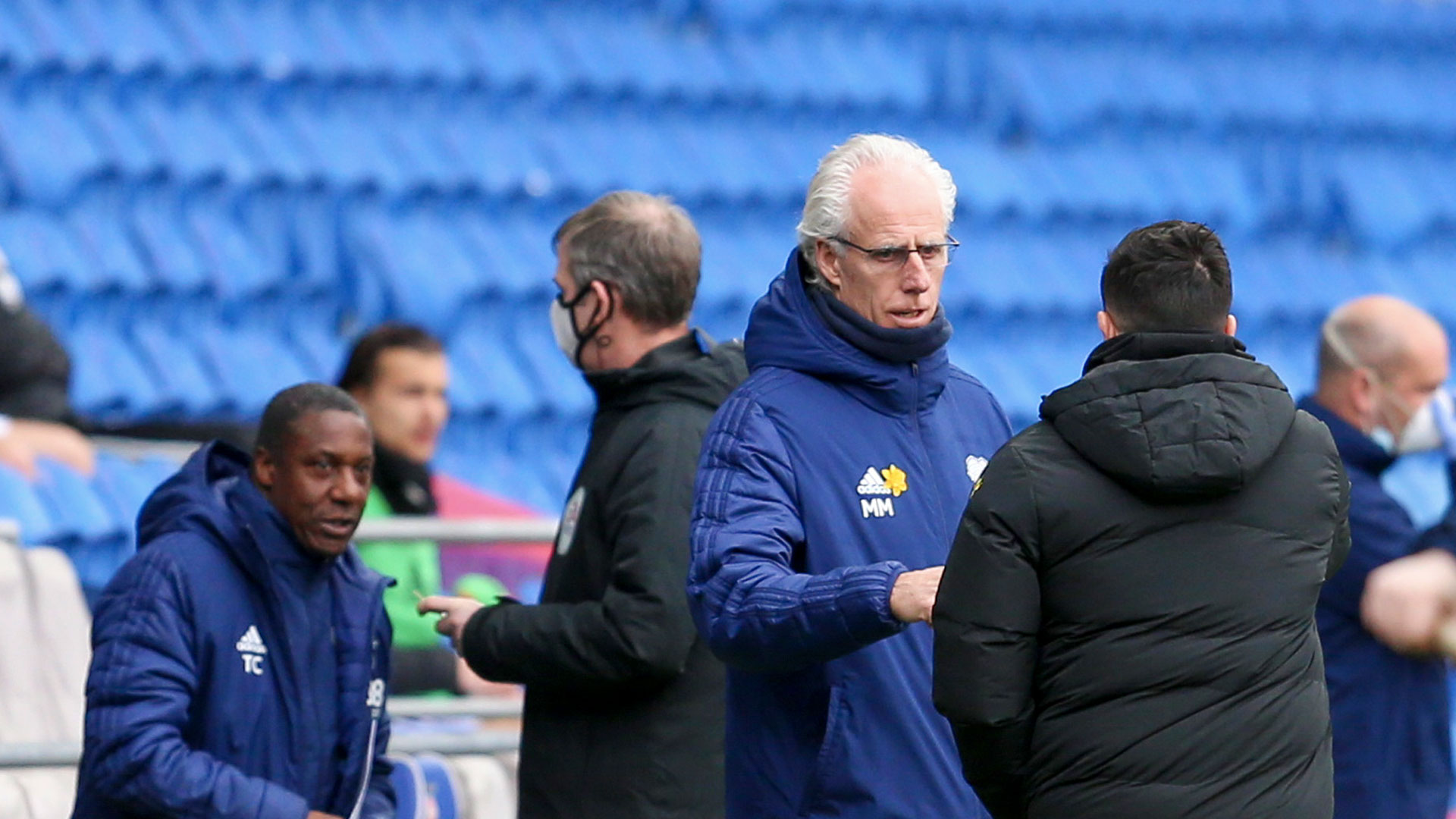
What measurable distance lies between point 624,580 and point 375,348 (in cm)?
214

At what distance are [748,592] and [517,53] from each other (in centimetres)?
628

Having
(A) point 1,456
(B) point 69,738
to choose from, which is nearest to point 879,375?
(B) point 69,738

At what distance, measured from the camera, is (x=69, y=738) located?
431 centimetres

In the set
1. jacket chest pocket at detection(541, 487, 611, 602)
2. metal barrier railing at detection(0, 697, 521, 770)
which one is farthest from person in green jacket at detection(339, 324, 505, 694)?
jacket chest pocket at detection(541, 487, 611, 602)

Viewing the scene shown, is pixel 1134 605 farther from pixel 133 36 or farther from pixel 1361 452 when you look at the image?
pixel 133 36

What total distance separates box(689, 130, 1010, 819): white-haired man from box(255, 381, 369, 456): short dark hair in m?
0.73

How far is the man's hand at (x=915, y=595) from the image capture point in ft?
8.14

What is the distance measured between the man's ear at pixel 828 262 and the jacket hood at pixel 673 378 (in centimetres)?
56

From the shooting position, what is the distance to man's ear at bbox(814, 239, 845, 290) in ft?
9.50

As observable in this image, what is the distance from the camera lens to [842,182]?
2.89 meters

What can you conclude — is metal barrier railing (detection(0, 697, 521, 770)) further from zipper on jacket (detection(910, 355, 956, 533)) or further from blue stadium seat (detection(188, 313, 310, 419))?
blue stadium seat (detection(188, 313, 310, 419))

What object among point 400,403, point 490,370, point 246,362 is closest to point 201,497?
point 400,403

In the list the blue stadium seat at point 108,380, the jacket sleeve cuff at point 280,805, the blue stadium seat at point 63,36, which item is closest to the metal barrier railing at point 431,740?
the jacket sleeve cuff at point 280,805

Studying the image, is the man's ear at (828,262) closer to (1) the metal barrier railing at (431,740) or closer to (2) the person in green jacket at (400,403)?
(1) the metal barrier railing at (431,740)
